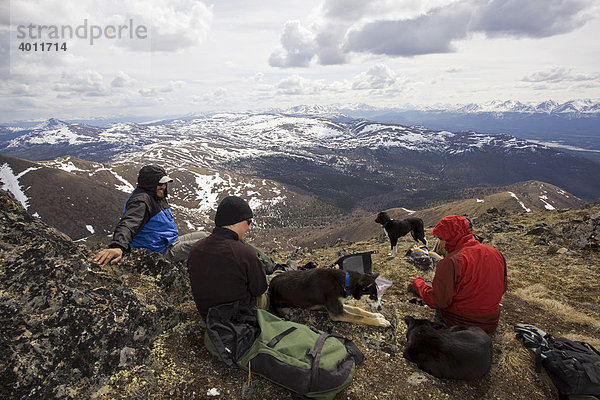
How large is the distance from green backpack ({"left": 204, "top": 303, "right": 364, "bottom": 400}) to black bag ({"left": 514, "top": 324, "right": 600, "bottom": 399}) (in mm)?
3814

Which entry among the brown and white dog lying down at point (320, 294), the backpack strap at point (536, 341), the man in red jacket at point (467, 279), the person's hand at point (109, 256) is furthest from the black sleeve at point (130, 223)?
the backpack strap at point (536, 341)

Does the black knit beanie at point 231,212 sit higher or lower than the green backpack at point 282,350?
higher

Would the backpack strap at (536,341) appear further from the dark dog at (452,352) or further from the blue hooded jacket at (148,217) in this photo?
the blue hooded jacket at (148,217)

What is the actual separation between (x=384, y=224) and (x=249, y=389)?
1348 centimetres

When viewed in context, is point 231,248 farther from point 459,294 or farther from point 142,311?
point 459,294

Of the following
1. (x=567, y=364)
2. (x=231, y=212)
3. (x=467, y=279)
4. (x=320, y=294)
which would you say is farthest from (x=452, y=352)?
(x=231, y=212)

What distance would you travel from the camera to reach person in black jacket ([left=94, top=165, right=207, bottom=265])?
763cm

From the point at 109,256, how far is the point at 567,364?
32.5 feet

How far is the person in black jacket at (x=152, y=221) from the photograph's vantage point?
300 inches

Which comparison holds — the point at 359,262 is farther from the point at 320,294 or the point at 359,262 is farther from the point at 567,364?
the point at 567,364

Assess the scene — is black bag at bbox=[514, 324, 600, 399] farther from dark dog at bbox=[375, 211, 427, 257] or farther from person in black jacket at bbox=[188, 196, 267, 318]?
dark dog at bbox=[375, 211, 427, 257]

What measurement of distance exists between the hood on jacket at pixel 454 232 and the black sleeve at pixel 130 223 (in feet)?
24.4

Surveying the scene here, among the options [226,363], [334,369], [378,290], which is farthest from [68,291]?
A: [378,290]

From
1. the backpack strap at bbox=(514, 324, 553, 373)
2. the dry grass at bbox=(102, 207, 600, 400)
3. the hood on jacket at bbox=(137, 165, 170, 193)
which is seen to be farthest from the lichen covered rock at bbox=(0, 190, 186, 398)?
the backpack strap at bbox=(514, 324, 553, 373)
